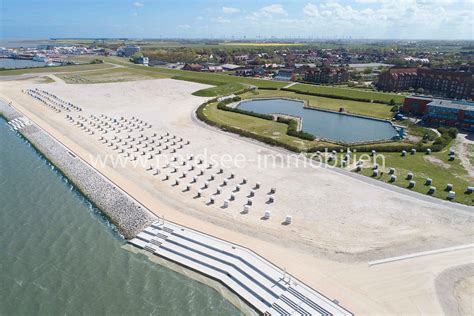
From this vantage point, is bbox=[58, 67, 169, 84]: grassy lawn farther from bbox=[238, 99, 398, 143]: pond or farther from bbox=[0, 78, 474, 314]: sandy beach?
bbox=[0, 78, 474, 314]: sandy beach

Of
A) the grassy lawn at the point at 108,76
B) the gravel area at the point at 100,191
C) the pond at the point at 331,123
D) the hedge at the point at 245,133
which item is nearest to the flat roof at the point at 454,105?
the pond at the point at 331,123

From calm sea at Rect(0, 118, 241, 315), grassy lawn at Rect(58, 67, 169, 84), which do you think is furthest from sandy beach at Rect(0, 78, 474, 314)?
grassy lawn at Rect(58, 67, 169, 84)

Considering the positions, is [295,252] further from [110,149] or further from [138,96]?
[138,96]

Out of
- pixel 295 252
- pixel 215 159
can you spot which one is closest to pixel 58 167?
pixel 215 159

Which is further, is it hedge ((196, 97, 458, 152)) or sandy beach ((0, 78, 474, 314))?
hedge ((196, 97, 458, 152))

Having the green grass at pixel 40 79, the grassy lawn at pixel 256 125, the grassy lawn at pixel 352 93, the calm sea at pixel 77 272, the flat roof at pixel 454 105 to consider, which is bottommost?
the calm sea at pixel 77 272

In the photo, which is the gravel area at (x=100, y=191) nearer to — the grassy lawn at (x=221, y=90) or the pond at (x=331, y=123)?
the pond at (x=331, y=123)
